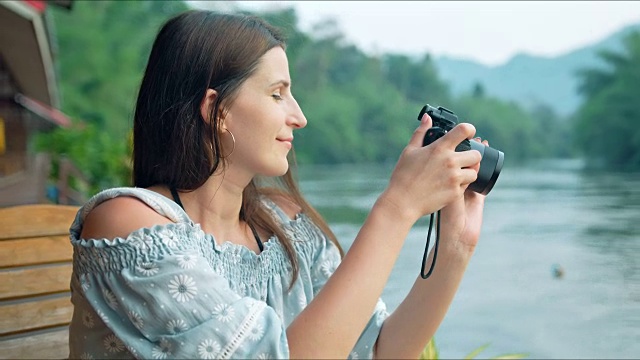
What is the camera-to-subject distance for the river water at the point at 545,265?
3193 mm

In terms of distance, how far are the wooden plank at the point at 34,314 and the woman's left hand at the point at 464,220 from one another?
2.03ft

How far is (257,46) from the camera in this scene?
0.76 meters

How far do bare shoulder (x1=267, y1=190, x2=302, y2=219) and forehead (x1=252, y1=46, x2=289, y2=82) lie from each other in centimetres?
21

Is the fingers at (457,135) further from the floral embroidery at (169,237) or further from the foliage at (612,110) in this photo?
the foliage at (612,110)

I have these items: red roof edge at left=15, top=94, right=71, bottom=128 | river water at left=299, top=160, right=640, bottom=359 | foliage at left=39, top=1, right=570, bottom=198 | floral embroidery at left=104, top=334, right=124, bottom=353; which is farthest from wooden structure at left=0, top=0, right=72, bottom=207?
floral embroidery at left=104, top=334, right=124, bottom=353

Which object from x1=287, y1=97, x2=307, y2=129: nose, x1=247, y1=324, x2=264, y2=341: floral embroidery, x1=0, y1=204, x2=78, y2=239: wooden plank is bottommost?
x1=0, y1=204, x2=78, y2=239: wooden plank

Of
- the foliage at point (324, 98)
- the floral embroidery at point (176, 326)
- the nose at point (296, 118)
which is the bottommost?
the foliage at point (324, 98)

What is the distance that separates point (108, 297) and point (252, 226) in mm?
235

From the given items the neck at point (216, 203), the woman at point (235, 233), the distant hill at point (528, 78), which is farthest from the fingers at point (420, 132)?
the distant hill at point (528, 78)

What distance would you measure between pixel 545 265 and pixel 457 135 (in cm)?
579

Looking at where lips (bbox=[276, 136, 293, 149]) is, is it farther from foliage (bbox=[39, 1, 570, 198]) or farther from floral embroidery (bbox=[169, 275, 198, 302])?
foliage (bbox=[39, 1, 570, 198])

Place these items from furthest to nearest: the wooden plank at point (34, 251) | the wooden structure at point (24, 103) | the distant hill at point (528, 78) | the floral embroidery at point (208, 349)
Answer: the distant hill at point (528, 78), the wooden structure at point (24, 103), the wooden plank at point (34, 251), the floral embroidery at point (208, 349)

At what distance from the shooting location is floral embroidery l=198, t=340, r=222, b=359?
60 cm

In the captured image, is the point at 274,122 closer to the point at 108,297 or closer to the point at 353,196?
the point at 108,297
